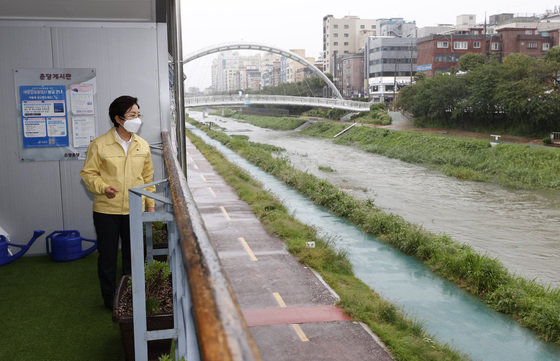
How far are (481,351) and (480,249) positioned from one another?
5698 mm

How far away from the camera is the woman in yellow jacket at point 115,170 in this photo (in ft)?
11.3

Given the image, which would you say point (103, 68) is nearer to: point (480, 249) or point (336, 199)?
point (480, 249)

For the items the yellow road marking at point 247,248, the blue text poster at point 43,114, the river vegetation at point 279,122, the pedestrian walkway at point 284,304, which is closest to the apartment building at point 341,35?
the river vegetation at point 279,122

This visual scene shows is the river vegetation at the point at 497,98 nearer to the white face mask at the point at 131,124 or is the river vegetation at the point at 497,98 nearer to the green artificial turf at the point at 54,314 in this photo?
the green artificial turf at the point at 54,314

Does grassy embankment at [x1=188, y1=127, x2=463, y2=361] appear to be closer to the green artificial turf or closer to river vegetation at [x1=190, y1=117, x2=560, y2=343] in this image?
river vegetation at [x1=190, y1=117, x2=560, y2=343]

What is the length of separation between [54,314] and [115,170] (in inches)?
46.0

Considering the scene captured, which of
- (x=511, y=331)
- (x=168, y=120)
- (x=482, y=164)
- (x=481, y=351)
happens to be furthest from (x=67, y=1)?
(x=482, y=164)

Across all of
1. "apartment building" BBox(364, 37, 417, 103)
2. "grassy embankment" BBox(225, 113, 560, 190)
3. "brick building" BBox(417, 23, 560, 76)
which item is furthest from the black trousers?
"apartment building" BBox(364, 37, 417, 103)

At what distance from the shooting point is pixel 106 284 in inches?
150

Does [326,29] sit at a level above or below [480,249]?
above

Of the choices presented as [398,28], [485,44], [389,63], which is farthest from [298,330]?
[398,28]

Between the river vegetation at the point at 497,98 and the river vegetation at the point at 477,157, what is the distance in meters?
3.57

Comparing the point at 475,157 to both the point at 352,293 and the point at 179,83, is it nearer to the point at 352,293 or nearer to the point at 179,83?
the point at 352,293

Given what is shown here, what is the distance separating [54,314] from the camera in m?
3.88
